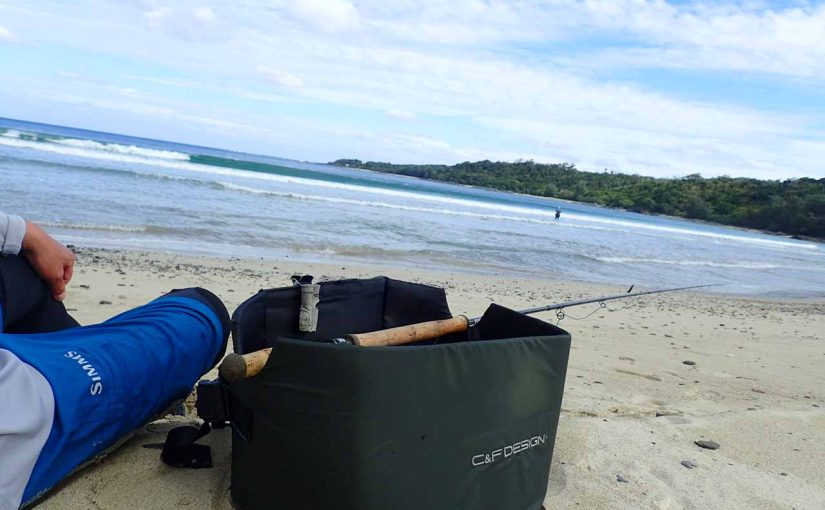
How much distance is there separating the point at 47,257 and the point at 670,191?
8056cm

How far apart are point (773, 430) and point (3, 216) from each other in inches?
147

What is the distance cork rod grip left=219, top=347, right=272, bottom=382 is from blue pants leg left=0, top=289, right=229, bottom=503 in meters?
0.46

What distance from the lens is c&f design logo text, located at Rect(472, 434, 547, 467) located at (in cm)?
196

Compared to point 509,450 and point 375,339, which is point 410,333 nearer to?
point 375,339

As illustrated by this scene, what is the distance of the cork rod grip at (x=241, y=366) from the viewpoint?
5.78 ft

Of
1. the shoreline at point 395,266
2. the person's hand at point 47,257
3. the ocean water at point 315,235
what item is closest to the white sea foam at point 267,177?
the ocean water at point 315,235

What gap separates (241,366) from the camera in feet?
5.80

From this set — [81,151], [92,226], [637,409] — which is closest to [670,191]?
[81,151]

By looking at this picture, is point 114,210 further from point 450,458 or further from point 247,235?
point 450,458

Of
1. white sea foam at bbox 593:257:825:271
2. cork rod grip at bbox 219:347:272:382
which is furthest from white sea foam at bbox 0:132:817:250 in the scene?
cork rod grip at bbox 219:347:272:382

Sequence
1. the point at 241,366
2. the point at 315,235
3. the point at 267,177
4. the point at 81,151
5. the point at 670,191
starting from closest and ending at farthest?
the point at 241,366, the point at 315,235, the point at 81,151, the point at 267,177, the point at 670,191

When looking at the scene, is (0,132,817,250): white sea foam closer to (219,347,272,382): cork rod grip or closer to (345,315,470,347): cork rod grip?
(345,315,470,347): cork rod grip

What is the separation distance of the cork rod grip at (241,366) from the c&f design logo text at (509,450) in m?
0.69

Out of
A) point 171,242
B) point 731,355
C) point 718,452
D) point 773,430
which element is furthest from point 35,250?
point 171,242
